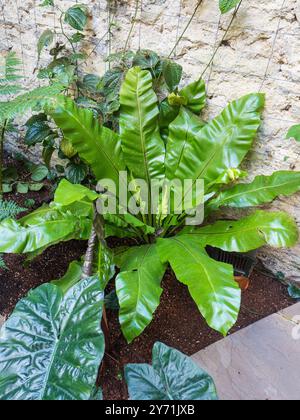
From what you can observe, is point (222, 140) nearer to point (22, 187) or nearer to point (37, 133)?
point (37, 133)

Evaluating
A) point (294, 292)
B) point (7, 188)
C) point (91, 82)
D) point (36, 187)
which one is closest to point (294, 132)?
point (294, 292)

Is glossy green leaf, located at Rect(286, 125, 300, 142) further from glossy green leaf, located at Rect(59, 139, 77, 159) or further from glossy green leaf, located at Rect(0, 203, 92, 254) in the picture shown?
glossy green leaf, located at Rect(59, 139, 77, 159)

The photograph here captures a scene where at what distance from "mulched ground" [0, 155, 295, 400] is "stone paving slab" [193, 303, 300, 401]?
0.16 feet

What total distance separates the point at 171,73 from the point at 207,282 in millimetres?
970

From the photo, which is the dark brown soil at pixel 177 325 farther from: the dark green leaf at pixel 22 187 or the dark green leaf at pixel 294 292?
the dark green leaf at pixel 22 187

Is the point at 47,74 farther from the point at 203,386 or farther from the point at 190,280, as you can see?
the point at 203,386

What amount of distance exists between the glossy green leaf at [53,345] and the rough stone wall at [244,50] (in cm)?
105

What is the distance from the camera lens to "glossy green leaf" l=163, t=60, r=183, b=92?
1647mm

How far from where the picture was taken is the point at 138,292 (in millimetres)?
1295

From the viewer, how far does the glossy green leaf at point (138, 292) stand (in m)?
1.25

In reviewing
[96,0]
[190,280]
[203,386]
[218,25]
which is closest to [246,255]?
[190,280]

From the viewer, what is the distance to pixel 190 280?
1.29 metres

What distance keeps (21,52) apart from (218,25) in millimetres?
1266

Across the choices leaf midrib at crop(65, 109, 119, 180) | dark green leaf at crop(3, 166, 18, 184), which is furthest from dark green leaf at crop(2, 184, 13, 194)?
leaf midrib at crop(65, 109, 119, 180)
